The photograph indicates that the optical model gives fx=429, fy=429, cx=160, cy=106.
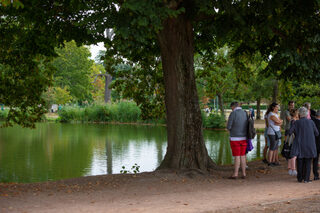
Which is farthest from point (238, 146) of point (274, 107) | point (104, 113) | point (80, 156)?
point (104, 113)

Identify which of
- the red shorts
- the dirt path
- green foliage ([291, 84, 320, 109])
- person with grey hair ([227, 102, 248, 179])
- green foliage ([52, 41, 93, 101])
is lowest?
the dirt path

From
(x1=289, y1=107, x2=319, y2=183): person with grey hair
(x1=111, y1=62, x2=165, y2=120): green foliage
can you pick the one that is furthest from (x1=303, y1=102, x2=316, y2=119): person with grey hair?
(x1=111, y1=62, x2=165, y2=120): green foliage

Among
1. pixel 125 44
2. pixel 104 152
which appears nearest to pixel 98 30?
pixel 125 44

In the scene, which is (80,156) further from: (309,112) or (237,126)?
(309,112)

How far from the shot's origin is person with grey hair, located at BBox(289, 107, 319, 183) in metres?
9.41

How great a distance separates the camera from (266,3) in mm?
9500

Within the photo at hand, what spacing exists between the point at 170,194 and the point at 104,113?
1638 inches

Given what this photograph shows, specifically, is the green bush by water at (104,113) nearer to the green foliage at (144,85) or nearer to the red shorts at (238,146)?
the green foliage at (144,85)

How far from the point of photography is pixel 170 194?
834 centimetres

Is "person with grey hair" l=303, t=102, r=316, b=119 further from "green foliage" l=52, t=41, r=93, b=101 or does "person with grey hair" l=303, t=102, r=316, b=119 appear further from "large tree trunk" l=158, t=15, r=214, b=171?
"green foliage" l=52, t=41, r=93, b=101

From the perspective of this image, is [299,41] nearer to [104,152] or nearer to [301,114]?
[301,114]

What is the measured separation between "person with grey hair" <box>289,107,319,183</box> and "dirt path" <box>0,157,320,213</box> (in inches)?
13.4

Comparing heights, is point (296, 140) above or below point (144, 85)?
below

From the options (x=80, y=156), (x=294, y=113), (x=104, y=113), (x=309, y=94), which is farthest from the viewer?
(x=104, y=113)
